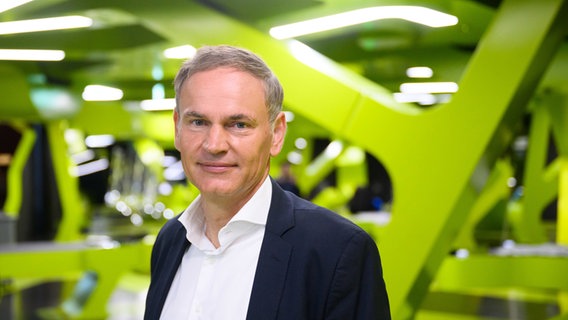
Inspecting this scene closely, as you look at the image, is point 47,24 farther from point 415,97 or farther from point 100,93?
point 415,97

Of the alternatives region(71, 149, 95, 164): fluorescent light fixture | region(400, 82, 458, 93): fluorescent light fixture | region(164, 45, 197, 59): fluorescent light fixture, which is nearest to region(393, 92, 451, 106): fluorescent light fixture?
region(400, 82, 458, 93): fluorescent light fixture

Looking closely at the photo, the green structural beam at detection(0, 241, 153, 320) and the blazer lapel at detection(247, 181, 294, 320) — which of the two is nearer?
the blazer lapel at detection(247, 181, 294, 320)

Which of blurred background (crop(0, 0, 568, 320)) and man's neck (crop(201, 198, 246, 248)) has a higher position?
man's neck (crop(201, 198, 246, 248))

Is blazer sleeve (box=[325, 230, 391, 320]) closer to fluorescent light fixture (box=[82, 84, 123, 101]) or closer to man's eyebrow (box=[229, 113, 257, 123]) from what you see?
man's eyebrow (box=[229, 113, 257, 123])

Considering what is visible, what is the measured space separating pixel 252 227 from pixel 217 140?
265mm

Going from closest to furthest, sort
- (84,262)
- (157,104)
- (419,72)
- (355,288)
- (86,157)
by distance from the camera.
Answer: (355,288) < (84,262) < (419,72) < (157,104) < (86,157)

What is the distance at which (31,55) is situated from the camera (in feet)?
35.1

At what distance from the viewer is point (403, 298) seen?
5.51 meters

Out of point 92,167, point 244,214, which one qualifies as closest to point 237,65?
point 244,214

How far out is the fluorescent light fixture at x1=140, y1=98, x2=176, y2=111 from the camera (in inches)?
644

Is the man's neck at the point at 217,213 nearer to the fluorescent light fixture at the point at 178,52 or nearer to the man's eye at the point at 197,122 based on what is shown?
the man's eye at the point at 197,122

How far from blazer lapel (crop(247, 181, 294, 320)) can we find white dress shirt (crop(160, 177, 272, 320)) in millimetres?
45

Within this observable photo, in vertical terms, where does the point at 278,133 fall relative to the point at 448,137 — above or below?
above

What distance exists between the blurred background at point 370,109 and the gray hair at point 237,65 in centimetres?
356
